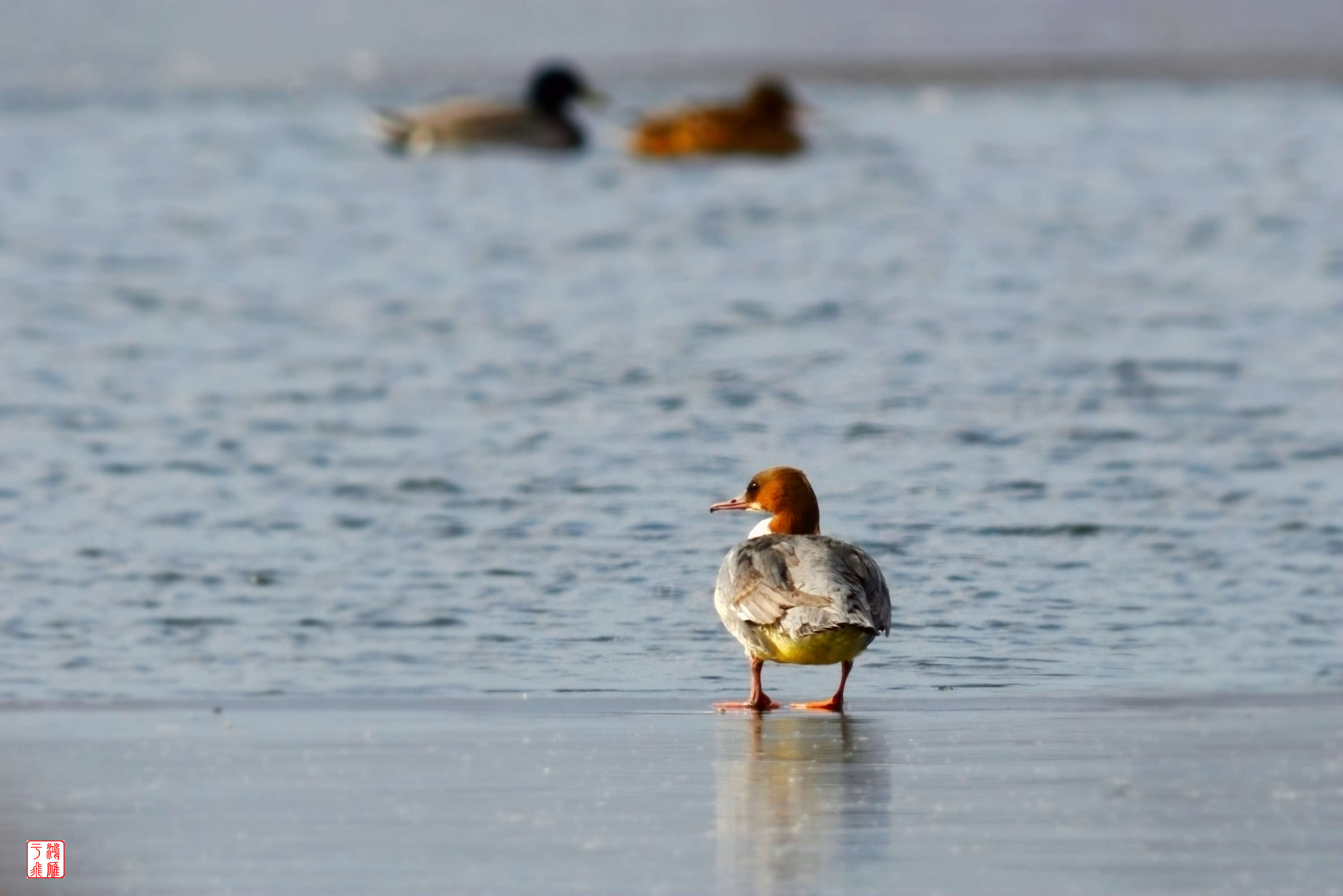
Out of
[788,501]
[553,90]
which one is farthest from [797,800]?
[553,90]

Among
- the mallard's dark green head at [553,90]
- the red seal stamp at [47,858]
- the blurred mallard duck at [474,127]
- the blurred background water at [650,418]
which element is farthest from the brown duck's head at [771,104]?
the red seal stamp at [47,858]

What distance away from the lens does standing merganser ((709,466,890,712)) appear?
626 cm

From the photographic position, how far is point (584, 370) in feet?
40.3

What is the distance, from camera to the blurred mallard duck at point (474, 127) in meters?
23.9

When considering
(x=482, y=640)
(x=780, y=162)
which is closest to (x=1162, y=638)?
(x=482, y=640)

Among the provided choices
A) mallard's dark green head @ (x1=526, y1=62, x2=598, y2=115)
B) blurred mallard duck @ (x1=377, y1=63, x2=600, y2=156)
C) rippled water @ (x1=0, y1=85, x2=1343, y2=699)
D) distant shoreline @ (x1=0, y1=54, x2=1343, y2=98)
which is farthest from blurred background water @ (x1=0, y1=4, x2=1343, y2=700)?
distant shoreline @ (x1=0, y1=54, x2=1343, y2=98)

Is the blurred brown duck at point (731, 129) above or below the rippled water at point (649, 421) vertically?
above

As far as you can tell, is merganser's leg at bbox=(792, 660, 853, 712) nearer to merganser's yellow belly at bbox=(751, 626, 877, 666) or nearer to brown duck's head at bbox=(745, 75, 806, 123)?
merganser's yellow belly at bbox=(751, 626, 877, 666)

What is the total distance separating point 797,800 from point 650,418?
5.83 metres

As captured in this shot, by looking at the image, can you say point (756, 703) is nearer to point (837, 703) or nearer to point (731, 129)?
point (837, 703)

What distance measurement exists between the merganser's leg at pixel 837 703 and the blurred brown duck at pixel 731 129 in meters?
16.6

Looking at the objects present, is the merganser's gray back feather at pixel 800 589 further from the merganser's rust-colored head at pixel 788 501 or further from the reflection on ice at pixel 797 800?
the merganser's rust-colored head at pixel 788 501

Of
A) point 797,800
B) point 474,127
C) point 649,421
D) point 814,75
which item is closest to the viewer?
point 797,800

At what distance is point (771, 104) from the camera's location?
76.1ft
